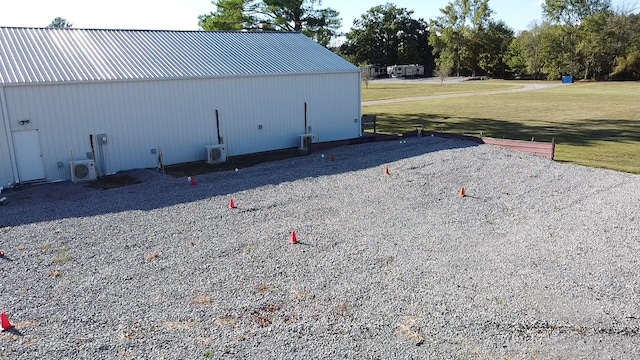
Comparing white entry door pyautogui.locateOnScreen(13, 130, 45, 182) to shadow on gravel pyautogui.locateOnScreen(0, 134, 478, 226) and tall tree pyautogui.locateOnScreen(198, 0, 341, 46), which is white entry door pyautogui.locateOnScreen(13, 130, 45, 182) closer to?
shadow on gravel pyautogui.locateOnScreen(0, 134, 478, 226)

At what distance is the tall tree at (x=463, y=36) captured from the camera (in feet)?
280

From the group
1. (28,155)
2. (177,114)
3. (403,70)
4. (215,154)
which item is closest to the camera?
(28,155)

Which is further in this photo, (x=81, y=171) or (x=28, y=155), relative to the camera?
(x=81, y=171)

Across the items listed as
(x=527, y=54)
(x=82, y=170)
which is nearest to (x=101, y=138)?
(x=82, y=170)

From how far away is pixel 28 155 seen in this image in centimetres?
1526

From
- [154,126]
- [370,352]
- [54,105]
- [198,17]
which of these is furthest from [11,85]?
[198,17]

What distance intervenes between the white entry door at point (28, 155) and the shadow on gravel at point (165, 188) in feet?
1.19

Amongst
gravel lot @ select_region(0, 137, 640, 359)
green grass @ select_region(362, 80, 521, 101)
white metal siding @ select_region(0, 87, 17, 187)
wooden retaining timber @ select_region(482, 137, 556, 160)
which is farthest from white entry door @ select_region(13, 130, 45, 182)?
green grass @ select_region(362, 80, 521, 101)

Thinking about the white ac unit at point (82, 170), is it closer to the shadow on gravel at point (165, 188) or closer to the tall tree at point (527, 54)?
the shadow on gravel at point (165, 188)

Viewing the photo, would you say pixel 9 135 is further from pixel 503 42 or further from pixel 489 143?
pixel 503 42

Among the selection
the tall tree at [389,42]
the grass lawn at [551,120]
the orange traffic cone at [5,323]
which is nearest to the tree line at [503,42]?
the tall tree at [389,42]

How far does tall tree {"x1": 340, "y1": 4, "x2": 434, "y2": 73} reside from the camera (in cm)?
9231

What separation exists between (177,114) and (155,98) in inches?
36.3

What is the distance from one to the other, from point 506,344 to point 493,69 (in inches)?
3301
